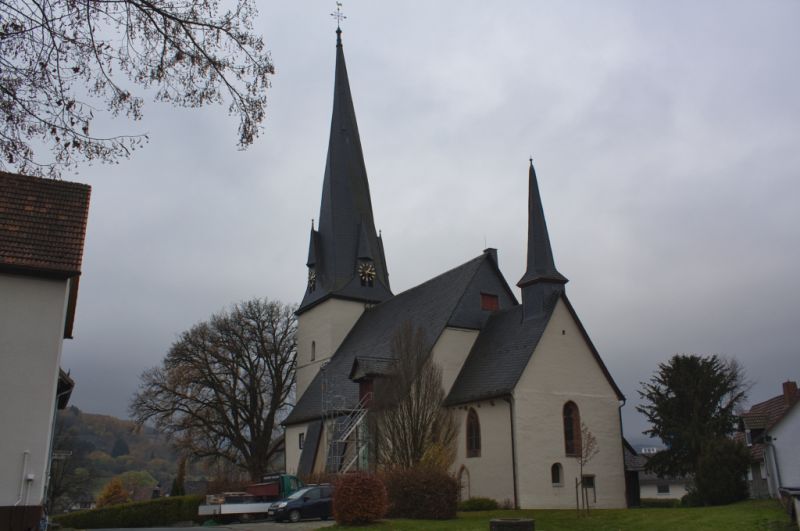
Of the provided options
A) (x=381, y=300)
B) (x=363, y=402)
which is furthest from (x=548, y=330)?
(x=381, y=300)

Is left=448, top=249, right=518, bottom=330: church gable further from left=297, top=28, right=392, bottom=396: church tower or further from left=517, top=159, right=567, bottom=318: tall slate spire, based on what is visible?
left=297, top=28, right=392, bottom=396: church tower

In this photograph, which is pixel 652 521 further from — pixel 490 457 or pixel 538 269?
pixel 538 269

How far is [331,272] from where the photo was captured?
44.4m

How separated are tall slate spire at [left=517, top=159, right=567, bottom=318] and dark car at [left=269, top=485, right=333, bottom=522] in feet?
35.5

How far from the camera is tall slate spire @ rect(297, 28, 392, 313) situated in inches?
1745

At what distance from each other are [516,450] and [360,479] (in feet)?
28.5

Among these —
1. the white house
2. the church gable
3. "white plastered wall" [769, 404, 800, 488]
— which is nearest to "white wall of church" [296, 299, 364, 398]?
the church gable

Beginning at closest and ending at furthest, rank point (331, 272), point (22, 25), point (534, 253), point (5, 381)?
point (22, 25), point (5, 381), point (534, 253), point (331, 272)

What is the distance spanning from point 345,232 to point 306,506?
927 inches

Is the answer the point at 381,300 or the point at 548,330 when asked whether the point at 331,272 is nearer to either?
the point at 381,300

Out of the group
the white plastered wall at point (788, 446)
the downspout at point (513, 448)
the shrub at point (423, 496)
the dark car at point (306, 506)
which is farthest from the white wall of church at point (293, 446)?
the white plastered wall at point (788, 446)

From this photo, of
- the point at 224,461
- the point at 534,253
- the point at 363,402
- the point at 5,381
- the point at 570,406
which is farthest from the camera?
the point at 224,461

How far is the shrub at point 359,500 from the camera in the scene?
62.2ft

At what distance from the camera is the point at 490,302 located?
33.8 meters
